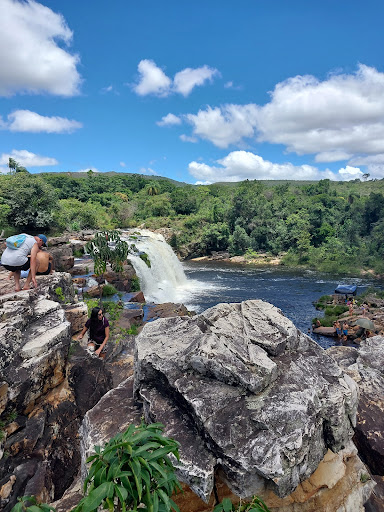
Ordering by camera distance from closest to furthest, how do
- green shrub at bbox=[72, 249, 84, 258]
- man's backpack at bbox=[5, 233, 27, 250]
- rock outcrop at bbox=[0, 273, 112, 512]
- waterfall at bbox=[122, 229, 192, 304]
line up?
rock outcrop at bbox=[0, 273, 112, 512]
man's backpack at bbox=[5, 233, 27, 250]
waterfall at bbox=[122, 229, 192, 304]
green shrub at bbox=[72, 249, 84, 258]

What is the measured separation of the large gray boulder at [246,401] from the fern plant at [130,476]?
1.07m

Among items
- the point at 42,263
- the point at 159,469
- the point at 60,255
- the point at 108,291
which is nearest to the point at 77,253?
the point at 60,255

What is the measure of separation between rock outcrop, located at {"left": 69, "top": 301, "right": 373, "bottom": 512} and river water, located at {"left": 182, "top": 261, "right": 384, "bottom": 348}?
12971mm

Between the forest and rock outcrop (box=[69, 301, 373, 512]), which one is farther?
the forest

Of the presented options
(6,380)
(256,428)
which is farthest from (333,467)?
(6,380)

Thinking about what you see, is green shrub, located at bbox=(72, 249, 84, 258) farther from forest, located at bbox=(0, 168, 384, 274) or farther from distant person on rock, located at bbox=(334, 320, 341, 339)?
distant person on rock, located at bbox=(334, 320, 341, 339)

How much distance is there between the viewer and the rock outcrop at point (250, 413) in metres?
2.75

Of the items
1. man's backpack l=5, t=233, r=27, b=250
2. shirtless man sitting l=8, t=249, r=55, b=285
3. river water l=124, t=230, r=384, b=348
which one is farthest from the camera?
river water l=124, t=230, r=384, b=348

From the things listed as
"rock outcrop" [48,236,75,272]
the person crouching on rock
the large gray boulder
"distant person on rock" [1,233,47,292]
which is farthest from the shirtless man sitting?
"rock outcrop" [48,236,75,272]

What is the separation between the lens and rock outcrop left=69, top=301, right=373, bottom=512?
9.04ft

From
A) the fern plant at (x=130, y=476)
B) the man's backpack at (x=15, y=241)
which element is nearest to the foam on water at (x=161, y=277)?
the man's backpack at (x=15, y=241)

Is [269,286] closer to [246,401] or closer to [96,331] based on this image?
[96,331]

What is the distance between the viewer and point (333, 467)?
3.30 meters

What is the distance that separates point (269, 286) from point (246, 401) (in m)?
24.1
